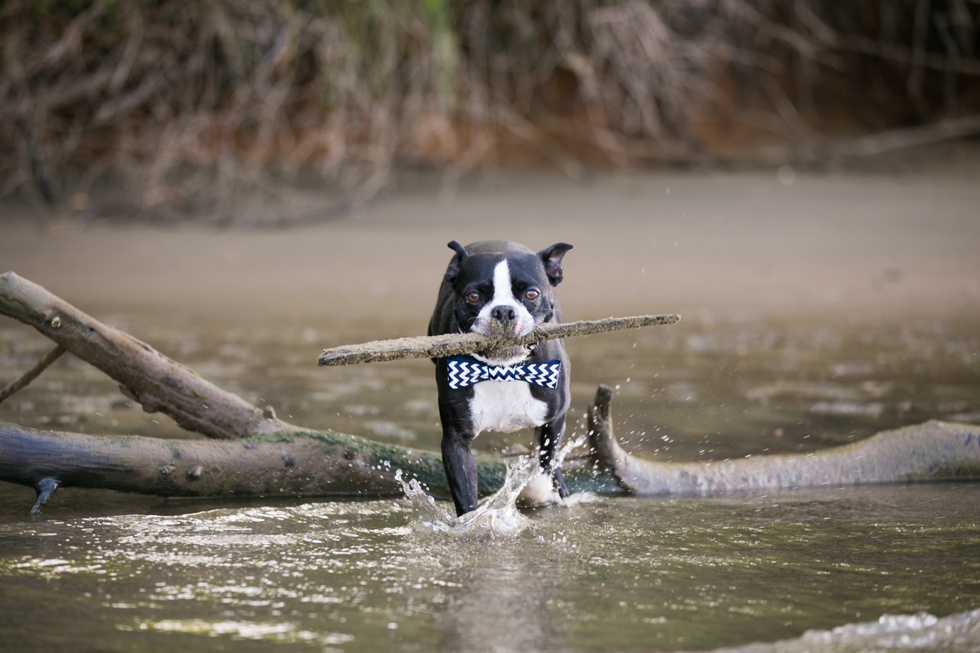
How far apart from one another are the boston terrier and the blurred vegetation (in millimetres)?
6188

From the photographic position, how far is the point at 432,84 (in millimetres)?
10539

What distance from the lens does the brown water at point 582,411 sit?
122 inches

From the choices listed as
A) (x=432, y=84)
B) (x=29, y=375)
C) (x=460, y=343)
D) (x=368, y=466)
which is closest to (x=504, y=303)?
(x=460, y=343)

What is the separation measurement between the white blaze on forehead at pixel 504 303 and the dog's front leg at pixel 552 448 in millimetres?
545

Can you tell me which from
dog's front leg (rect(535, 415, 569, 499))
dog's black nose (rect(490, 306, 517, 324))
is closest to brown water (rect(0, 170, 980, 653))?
dog's front leg (rect(535, 415, 569, 499))

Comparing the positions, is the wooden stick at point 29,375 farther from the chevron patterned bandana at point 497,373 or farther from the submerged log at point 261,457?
the chevron patterned bandana at point 497,373

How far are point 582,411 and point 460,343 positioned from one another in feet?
6.82

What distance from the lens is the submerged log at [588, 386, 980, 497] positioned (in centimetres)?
451

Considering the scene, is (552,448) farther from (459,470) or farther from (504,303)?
(504,303)

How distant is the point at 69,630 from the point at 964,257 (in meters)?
8.39

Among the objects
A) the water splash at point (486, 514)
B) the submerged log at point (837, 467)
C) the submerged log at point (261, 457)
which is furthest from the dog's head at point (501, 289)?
the submerged log at point (837, 467)

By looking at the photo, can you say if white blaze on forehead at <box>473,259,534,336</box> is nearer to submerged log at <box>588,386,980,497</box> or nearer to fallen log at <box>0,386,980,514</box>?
fallen log at <box>0,386,980,514</box>

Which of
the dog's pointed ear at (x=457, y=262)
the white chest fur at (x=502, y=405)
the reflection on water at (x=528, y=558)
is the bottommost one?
the reflection on water at (x=528, y=558)

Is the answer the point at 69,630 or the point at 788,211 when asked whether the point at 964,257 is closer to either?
the point at 788,211
